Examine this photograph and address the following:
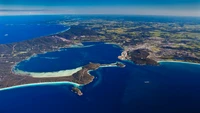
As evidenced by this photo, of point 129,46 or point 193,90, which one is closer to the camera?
point 193,90

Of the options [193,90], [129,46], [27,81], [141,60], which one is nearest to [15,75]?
[27,81]

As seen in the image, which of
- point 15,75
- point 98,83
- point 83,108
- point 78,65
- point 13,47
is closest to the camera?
point 83,108

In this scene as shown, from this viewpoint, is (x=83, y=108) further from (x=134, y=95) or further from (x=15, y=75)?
(x=15, y=75)

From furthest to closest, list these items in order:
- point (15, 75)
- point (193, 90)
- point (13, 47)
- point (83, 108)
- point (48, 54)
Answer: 1. point (13, 47)
2. point (48, 54)
3. point (15, 75)
4. point (193, 90)
5. point (83, 108)

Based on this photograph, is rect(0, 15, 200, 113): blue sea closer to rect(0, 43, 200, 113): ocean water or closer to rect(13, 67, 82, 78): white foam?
rect(0, 43, 200, 113): ocean water

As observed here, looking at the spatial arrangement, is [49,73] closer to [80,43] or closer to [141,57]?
[141,57]

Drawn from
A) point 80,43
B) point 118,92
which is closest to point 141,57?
point 118,92

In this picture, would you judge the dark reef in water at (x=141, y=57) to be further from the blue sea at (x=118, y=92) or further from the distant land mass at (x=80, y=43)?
the blue sea at (x=118, y=92)
